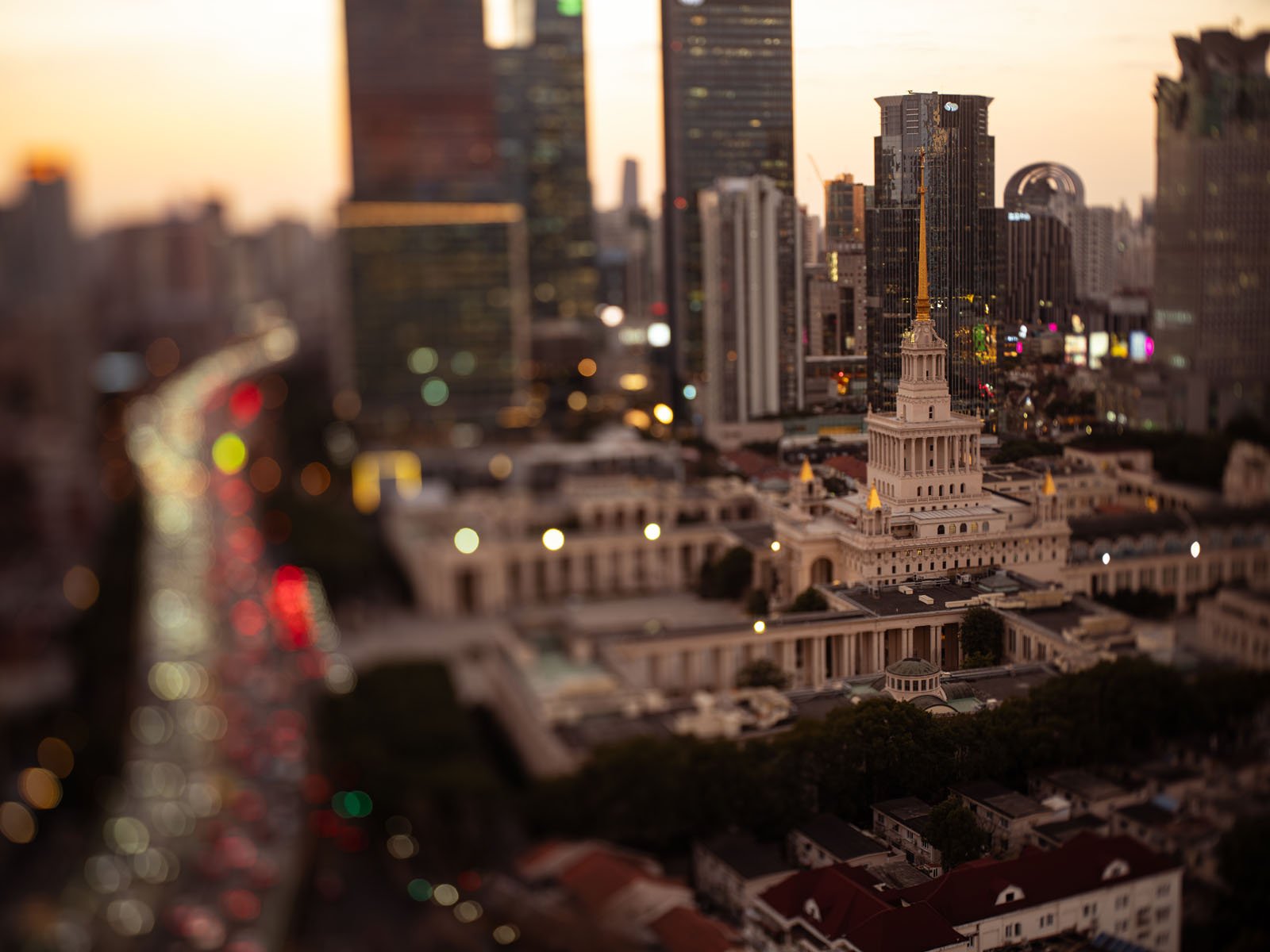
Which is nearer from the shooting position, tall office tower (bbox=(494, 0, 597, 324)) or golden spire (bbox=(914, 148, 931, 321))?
golden spire (bbox=(914, 148, 931, 321))

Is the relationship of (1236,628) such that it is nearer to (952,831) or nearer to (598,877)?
(952,831)

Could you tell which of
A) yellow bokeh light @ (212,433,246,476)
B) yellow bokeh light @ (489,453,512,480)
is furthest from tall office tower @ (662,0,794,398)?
yellow bokeh light @ (212,433,246,476)

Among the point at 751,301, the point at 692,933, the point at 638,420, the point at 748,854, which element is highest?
the point at 751,301

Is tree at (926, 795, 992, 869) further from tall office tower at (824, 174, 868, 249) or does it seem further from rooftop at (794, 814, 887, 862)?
tall office tower at (824, 174, 868, 249)

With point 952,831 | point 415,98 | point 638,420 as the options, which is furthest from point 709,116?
point 415,98

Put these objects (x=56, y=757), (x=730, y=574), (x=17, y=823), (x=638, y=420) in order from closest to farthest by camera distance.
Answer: (x=730, y=574) < (x=638, y=420) < (x=17, y=823) < (x=56, y=757)

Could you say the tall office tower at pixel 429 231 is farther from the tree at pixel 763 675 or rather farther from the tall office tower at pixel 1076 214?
the tall office tower at pixel 1076 214

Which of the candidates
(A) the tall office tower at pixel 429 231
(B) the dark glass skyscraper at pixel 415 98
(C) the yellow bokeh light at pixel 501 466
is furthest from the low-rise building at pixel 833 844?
(B) the dark glass skyscraper at pixel 415 98
